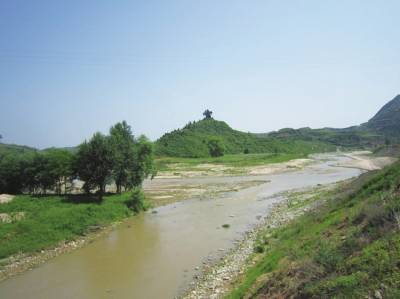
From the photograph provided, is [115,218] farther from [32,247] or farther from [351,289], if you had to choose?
[351,289]

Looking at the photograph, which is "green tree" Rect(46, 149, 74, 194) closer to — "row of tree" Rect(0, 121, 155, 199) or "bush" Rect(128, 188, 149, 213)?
"row of tree" Rect(0, 121, 155, 199)

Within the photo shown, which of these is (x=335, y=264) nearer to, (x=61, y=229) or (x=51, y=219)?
(x=61, y=229)

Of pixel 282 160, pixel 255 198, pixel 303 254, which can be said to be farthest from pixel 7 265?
pixel 282 160

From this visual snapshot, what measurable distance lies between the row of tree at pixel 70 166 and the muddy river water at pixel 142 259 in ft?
31.4

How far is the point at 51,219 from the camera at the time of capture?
33.5 meters

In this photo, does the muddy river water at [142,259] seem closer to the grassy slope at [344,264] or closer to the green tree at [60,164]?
the grassy slope at [344,264]

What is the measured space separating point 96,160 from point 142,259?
23251 millimetres

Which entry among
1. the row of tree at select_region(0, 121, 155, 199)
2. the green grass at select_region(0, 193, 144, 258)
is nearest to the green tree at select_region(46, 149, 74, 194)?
the row of tree at select_region(0, 121, 155, 199)

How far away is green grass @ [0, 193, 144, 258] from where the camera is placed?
28.8 metres

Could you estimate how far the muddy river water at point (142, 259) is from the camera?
815 inches

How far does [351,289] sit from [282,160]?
12369 centimetres

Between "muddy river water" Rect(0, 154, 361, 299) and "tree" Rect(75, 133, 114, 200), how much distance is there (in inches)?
363

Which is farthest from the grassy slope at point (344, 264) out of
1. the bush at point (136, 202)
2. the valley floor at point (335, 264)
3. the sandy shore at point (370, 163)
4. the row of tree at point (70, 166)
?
the sandy shore at point (370, 163)

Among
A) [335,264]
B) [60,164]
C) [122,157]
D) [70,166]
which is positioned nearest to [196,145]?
[122,157]
